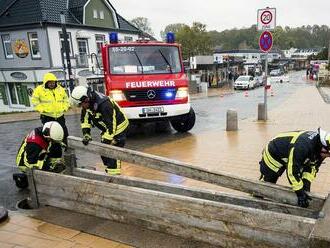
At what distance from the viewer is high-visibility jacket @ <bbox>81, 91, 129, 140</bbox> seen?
5184 millimetres

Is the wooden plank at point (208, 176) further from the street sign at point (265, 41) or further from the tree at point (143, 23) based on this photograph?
the tree at point (143, 23)

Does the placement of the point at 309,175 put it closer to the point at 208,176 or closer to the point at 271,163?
the point at 271,163

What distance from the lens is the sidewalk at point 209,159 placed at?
3918mm

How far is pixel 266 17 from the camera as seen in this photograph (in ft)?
36.0

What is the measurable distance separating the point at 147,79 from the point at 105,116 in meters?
3.69

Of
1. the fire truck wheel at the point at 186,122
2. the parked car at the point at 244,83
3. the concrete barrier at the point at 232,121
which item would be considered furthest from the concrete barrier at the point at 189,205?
the parked car at the point at 244,83

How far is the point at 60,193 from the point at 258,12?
29.9 feet

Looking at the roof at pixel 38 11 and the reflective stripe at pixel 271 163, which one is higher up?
the roof at pixel 38 11

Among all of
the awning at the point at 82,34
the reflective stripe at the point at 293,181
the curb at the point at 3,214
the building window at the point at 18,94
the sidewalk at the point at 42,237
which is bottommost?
the building window at the point at 18,94

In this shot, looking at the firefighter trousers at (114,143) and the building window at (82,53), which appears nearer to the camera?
the firefighter trousers at (114,143)

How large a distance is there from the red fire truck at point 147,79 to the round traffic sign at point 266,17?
3408 mm

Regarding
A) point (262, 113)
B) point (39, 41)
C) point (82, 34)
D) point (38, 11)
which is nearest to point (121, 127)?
point (262, 113)

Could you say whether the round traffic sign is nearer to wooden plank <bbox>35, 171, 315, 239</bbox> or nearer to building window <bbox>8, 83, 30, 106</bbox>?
wooden plank <bbox>35, 171, 315, 239</bbox>

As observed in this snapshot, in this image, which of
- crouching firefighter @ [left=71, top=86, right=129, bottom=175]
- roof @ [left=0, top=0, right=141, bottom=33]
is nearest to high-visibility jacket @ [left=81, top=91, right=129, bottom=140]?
crouching firefighter @ [left=71, top=86, right=129, bottom=175]
